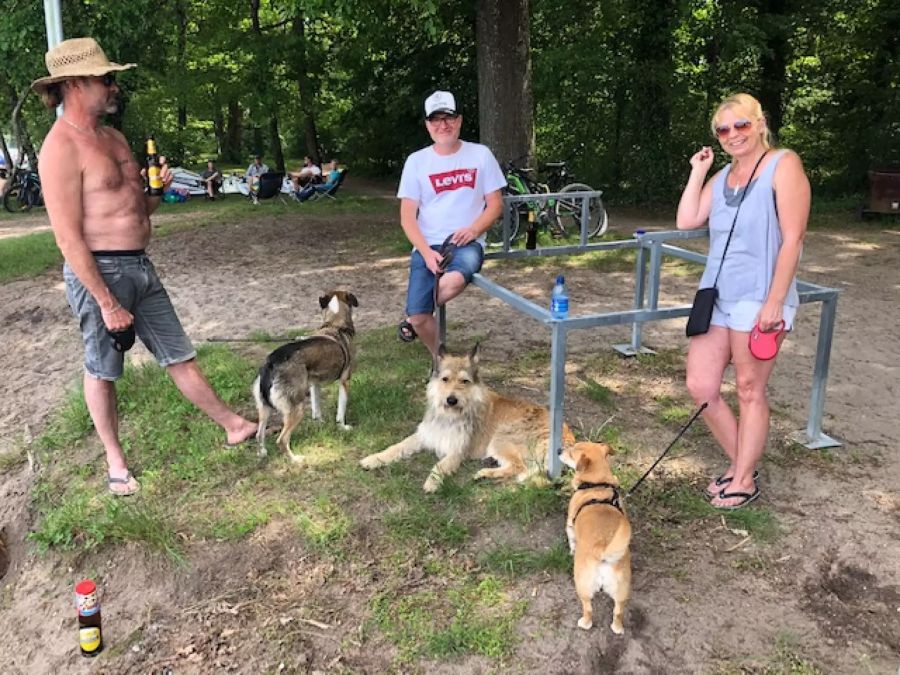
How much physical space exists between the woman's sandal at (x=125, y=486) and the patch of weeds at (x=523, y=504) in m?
1.95

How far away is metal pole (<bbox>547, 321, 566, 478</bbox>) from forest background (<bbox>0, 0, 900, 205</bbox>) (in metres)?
6.56

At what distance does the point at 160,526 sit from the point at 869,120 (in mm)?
16027

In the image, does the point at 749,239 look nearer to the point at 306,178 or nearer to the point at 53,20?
the point at 53,20

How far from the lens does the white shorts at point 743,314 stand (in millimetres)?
3420

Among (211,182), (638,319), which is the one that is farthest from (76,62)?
(211,182)

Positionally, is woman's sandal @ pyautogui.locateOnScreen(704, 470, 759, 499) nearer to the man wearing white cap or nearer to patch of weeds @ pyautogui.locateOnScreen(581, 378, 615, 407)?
patch of weeds @ pyautogui.locateOnScreen(581, 378, 615, 407)

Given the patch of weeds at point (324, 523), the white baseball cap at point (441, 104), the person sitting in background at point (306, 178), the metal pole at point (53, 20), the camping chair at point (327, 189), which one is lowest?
the patch of weeds at point (324, 523)

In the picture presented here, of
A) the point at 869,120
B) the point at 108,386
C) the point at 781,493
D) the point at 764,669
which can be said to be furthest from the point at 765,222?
the point at 869,120

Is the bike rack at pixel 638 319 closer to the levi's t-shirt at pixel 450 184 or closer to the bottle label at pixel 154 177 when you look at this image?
the levi's t-shirt at pixel 450 184

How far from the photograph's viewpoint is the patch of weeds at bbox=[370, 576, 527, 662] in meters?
2.85

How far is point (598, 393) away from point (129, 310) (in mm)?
3071

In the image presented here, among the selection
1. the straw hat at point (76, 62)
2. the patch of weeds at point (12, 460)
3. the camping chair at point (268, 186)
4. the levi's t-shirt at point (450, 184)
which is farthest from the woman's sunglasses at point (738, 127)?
the camping chair at point (268, 186)

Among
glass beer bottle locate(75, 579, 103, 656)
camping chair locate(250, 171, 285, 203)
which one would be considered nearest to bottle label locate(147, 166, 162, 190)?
glass beer bottle locate(75, 579, 103, 656)

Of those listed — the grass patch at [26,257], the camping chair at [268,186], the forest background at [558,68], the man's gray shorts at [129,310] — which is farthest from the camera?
the camping chair at [268,186]
